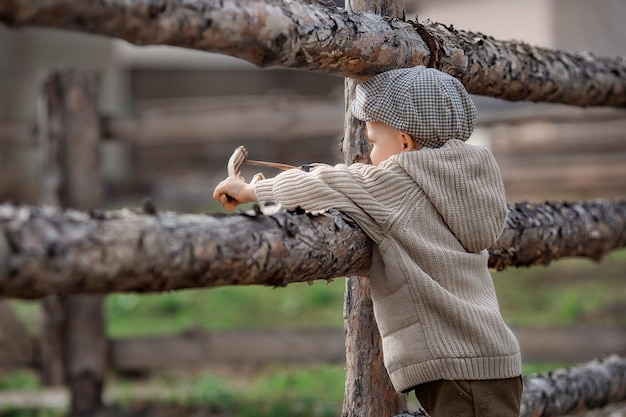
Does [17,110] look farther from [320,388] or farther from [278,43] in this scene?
[278,43]

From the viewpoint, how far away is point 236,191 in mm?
2299

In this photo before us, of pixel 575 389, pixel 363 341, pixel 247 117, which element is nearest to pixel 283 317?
pixel 247 117

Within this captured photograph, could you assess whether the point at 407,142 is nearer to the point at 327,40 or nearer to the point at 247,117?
the point at 327,40

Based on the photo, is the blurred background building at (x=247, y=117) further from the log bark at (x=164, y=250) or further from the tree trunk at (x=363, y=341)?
the log bark at (x=164, y=250)

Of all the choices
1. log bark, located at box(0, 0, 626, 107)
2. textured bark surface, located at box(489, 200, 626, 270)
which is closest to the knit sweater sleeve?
log bark, located at box(0, 0, 626, 107)

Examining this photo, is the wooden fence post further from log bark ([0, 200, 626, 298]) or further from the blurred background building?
log bark ([0, 200, 626, 298])

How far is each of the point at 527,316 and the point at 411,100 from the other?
4.50 meters

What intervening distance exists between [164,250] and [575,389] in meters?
1.98

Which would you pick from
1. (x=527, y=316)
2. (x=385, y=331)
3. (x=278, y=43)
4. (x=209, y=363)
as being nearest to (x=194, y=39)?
(x=278, y=43)

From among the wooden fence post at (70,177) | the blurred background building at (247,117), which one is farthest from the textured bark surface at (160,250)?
the wooden fence post at (70,177)

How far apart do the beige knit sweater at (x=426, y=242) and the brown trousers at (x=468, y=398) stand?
0.04m

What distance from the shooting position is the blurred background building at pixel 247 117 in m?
6.18

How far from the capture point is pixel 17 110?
12281 millimetres

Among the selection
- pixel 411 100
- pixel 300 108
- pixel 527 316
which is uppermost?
pixel 411 100
